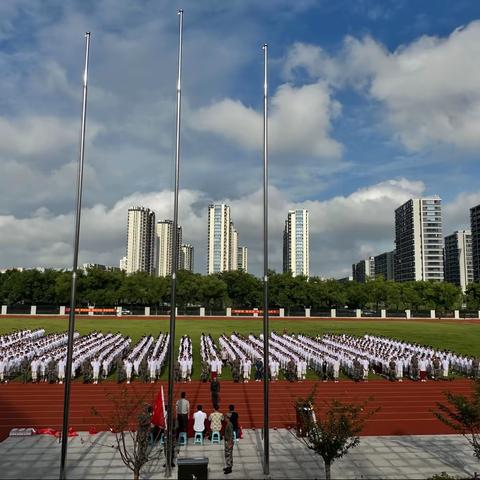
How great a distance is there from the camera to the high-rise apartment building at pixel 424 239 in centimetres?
17438

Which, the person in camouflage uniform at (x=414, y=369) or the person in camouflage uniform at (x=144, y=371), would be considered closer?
the person in camouflage uniform at (x=144, y=371)

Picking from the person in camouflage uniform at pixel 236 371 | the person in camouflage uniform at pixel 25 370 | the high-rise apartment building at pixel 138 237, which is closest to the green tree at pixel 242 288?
the person in camouflage uniform at pixel 25 370

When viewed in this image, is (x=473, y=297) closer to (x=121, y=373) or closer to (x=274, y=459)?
(x=121, y=373)

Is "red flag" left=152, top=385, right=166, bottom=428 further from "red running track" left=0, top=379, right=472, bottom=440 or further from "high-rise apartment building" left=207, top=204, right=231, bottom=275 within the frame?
"high-rise apartment building" left=207, top=204, right=231, bottom=275

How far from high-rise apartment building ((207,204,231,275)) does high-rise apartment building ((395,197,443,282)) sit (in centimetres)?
6872

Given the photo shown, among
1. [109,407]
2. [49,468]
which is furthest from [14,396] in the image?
[49,468]

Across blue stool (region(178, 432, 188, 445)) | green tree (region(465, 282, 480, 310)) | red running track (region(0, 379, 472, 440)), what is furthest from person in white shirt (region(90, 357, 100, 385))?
green tree (region(465, 282, 480, 310))

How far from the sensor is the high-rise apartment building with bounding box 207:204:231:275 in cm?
17650

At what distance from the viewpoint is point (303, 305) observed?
8394cm

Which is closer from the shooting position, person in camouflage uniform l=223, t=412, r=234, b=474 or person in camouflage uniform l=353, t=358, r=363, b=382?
person in camouflage uniform l=223, t=412, r=234, b=474

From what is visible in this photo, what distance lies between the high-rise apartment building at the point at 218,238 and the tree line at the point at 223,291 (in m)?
84.2

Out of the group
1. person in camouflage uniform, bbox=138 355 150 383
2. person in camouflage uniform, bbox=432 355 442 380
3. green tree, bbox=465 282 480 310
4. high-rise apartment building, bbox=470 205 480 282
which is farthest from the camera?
high-rise apartment building, bbox=470 205 480 282

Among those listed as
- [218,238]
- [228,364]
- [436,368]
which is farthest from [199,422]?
[218,238]

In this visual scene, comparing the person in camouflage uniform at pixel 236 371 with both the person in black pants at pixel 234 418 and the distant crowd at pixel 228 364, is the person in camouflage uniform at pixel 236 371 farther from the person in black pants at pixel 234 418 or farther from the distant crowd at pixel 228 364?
the person in black pants at pixel 234 418
